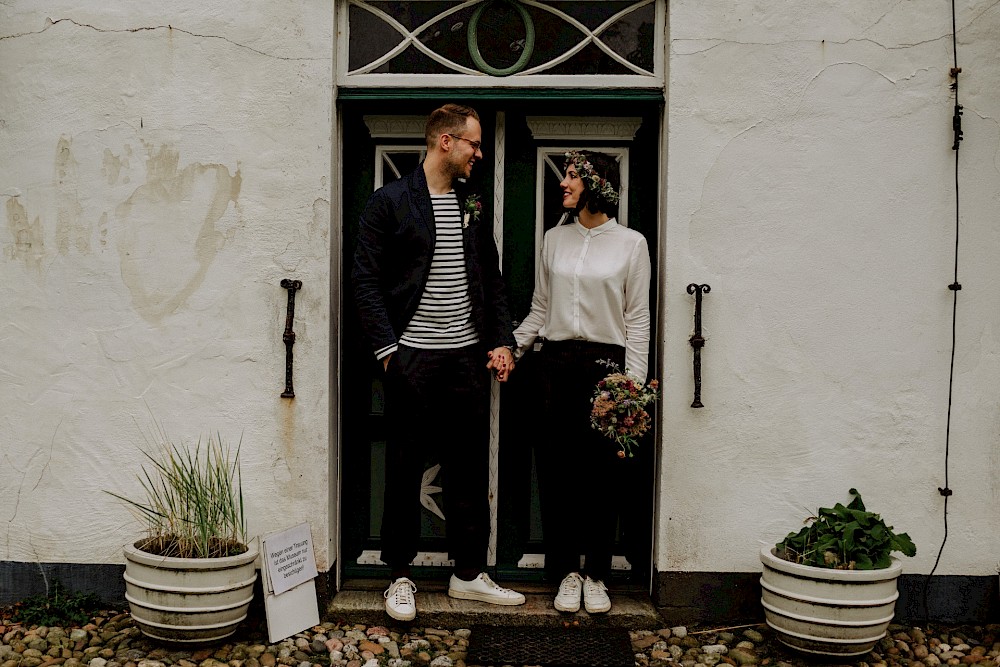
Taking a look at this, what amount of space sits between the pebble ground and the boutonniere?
1931mm

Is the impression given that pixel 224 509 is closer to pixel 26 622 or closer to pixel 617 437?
pixel 26 622

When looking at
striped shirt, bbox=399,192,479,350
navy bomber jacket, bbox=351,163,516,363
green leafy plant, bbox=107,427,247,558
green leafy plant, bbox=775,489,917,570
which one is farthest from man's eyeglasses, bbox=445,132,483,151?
green leafy plant, bbox=775,489,917,570

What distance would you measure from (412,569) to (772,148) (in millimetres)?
2749

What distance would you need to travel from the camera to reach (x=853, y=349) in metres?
4.35

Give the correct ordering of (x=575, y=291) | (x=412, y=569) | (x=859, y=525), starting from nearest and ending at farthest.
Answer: (x=859, y=525), (x=575, y=291), (x=412, y=569)

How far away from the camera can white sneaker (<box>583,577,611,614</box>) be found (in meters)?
4.35

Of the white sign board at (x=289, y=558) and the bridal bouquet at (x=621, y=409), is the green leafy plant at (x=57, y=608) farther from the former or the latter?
the bridal bouquet at (x=621, y=409)

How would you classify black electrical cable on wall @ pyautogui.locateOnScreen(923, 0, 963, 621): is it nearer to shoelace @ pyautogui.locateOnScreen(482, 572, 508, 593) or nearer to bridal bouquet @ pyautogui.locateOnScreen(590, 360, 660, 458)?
bridal bouquet @ pyautogui.locateOnScreen(590, 360, 660, 458)

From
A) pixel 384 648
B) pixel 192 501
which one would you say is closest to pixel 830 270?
pixel 384 648

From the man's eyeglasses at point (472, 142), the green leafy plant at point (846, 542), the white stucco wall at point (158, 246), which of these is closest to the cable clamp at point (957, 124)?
the green leafy plant at point (846, 542)

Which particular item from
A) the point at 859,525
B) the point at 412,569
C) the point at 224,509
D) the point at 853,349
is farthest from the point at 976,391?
the point at 224,509

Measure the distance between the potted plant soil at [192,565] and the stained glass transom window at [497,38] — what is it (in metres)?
2.09

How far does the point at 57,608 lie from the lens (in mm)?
4422

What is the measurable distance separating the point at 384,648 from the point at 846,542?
2.09 metres
